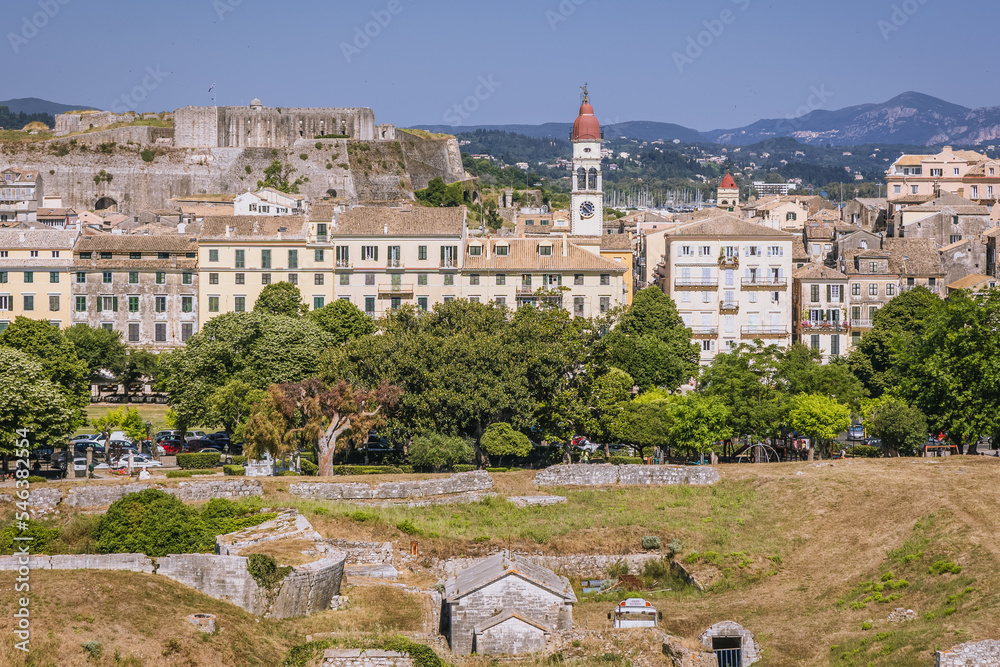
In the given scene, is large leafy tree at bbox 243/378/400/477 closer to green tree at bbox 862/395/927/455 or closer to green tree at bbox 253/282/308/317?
green tree at bbox 862/395/927/455

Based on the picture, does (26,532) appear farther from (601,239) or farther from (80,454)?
(601,239)

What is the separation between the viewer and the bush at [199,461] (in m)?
54.7

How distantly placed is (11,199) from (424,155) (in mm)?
40875

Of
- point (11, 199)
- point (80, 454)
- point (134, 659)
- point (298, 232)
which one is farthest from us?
point (11, 199)

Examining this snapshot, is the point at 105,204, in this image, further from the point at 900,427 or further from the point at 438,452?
the point at 900,427

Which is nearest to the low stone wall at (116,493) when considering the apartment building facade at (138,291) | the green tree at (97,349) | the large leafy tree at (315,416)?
the large leafy tree at (315,416)

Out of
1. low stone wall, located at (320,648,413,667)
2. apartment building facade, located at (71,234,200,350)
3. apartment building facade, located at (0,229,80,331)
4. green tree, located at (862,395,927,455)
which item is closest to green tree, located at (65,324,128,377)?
apartment building facade, located at (71,234,200,350)

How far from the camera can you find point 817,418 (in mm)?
55969

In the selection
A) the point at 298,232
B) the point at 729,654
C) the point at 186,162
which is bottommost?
the point at 729,654

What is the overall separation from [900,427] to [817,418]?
327 cm

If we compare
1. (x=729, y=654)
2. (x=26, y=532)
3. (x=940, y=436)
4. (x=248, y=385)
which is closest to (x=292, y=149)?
(x=248, y=385)

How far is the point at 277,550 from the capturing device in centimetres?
3816

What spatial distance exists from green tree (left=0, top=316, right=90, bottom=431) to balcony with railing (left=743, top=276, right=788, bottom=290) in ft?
129

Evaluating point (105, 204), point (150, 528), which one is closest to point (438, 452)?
point (150, 528)
